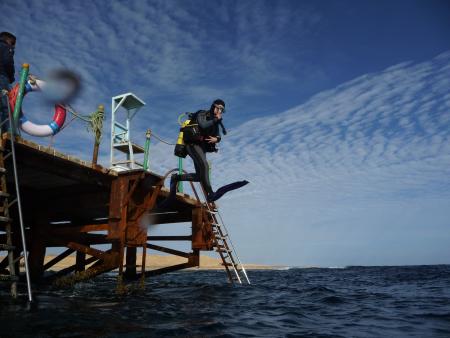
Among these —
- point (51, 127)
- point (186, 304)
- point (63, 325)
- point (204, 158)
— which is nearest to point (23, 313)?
point (63, 325)

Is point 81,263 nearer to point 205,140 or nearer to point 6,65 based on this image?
point 6,65

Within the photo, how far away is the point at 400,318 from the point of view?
6.33 m

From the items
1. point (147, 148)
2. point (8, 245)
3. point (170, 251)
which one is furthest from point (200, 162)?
point (170, 251)

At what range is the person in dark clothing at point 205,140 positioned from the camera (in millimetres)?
7945

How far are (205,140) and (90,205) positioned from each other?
6138mm

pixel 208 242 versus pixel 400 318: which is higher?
pixel 208 242

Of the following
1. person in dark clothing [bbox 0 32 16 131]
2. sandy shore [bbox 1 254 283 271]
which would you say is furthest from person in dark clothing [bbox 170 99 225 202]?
sandy shore [bbox 1 254 283 271]

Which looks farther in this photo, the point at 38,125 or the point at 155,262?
the point at 155,262

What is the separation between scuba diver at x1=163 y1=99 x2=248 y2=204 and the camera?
797cm

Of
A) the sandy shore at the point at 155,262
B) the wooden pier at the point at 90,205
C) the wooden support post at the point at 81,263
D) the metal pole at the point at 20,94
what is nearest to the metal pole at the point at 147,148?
the wooden pier at the point at 90,205

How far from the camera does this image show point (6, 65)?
7.88m

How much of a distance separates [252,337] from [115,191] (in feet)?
22.1

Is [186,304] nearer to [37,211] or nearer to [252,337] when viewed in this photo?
[252,337]

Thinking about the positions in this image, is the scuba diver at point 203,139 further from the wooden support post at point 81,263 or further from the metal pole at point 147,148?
the wooden support post at point 81,263
